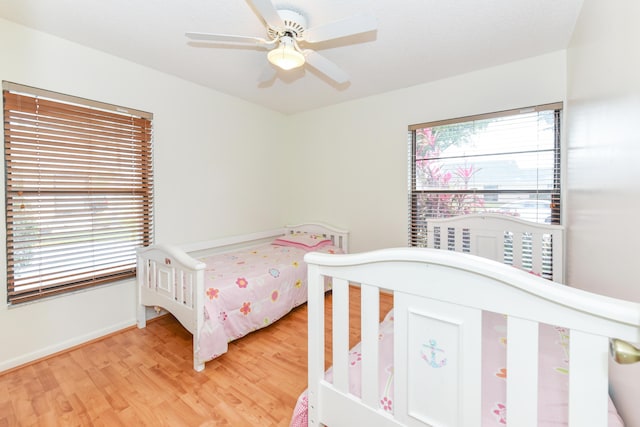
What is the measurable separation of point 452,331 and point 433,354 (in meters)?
0.10

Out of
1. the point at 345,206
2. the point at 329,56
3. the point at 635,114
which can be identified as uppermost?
the point at 329,56

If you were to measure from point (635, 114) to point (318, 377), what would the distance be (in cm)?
141

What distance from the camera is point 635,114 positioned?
0.91 metres

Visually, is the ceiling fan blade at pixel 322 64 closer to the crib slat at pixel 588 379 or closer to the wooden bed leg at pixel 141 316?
the crib slat at pixel 588 379

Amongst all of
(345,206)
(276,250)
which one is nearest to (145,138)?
(276,250)

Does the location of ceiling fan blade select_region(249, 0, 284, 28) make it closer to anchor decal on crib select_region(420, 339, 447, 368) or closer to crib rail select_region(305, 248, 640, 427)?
crib rail select_region(305, 248, 640, 427)

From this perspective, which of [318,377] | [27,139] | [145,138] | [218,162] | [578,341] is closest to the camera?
[578,341]

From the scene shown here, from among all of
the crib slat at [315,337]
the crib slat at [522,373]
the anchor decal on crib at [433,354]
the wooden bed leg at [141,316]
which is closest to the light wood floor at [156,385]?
the wooden bed leg at [141,316]

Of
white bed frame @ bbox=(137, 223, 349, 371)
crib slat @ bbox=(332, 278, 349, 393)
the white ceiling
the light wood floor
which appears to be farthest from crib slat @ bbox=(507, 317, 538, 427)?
the white ceiling

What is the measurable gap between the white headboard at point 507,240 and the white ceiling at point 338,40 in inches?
51.6

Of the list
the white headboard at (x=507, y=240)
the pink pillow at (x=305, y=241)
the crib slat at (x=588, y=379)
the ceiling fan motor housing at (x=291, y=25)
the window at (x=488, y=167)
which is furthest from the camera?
the pink pillow at (x=305, y=241)

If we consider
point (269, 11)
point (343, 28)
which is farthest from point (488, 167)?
point (269, 11)

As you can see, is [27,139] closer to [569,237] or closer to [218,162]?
[218,162]

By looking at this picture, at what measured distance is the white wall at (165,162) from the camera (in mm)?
1862
